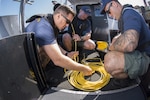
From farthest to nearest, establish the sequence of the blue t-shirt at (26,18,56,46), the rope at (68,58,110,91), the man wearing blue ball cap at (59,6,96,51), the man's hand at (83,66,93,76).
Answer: the man wearing blue ball cap at (59,6,96,51)
the man's hand at (83,66,93,76)
the rope at (68,58,110,91)
the blue t-shirt at (26,18,56,46)

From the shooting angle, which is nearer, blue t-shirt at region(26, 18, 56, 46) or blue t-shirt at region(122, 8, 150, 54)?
blue t-shirt at region(122, 8, 150, 54)

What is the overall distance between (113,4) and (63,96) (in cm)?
89

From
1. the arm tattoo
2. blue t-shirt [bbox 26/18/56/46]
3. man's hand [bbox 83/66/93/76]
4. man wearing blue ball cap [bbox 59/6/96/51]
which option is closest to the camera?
the arm tattoo

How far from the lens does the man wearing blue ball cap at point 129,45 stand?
148 centimetres

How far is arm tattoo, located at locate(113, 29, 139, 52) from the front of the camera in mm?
1458

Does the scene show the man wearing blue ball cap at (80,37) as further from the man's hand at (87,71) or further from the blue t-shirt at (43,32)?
the blue t-shirt at (43,32)

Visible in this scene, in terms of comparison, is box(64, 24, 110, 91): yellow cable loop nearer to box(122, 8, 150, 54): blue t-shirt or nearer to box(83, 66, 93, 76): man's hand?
box(83, 66, 93, 76): man's hand

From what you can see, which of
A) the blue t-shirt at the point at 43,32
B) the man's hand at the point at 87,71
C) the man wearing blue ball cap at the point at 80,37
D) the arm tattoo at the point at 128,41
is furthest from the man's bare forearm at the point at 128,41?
the man wearing blue ball cap at the point at 80,37

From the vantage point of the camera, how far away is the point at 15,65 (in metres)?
1.41

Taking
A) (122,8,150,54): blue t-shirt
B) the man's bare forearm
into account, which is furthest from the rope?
(122,8,150,54): blue t-shirt

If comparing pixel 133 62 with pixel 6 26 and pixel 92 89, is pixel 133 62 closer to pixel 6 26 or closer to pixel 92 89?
pixel 92 89

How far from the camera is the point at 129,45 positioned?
1.51m

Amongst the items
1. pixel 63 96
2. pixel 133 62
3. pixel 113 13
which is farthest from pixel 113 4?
pixel 63 96

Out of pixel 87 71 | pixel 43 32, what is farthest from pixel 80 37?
pixel 43 32
